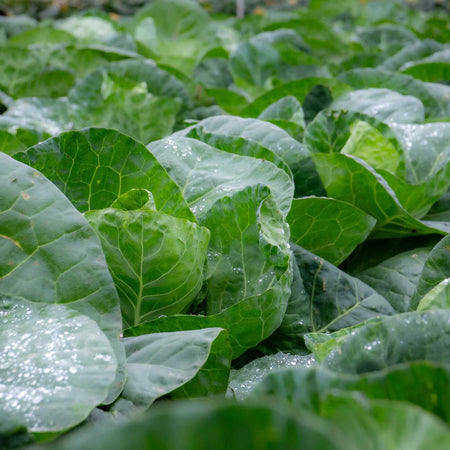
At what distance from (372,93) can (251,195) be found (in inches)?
40.6

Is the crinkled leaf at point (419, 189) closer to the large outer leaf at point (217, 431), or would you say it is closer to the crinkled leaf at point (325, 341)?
the crinkled leaf at point (325, 341)

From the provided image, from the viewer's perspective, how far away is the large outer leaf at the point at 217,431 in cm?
47

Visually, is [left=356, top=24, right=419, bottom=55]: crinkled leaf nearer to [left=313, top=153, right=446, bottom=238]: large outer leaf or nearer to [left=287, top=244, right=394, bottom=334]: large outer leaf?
[left=313, top=153, right=446, bottom=238]: large outer leaf

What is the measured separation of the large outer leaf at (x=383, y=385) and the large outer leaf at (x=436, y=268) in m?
0.54

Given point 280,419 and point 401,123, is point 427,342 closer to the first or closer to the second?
point 280,419

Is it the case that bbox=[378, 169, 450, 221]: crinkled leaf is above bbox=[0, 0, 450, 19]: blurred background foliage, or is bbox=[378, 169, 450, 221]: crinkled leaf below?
above

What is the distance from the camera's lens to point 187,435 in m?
0.47

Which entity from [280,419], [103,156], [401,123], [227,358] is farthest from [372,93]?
[280,419]

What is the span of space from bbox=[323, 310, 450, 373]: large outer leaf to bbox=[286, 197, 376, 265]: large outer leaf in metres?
0.60

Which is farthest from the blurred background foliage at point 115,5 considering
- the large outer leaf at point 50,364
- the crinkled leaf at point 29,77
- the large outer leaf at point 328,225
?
the large outer leaf at point 50,364

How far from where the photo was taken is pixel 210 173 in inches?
52.1

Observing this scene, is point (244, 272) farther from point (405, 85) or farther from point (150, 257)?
point (405, 85)

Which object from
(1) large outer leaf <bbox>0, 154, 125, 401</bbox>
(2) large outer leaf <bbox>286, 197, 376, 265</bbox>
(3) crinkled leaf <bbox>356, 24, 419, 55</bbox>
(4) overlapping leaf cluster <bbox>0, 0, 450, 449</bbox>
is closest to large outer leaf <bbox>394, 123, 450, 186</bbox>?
(4) overlapping leaf cluster <bbox>0, 0, 450, 449</bbox>

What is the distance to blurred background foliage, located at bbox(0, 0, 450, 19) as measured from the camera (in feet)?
20.0
